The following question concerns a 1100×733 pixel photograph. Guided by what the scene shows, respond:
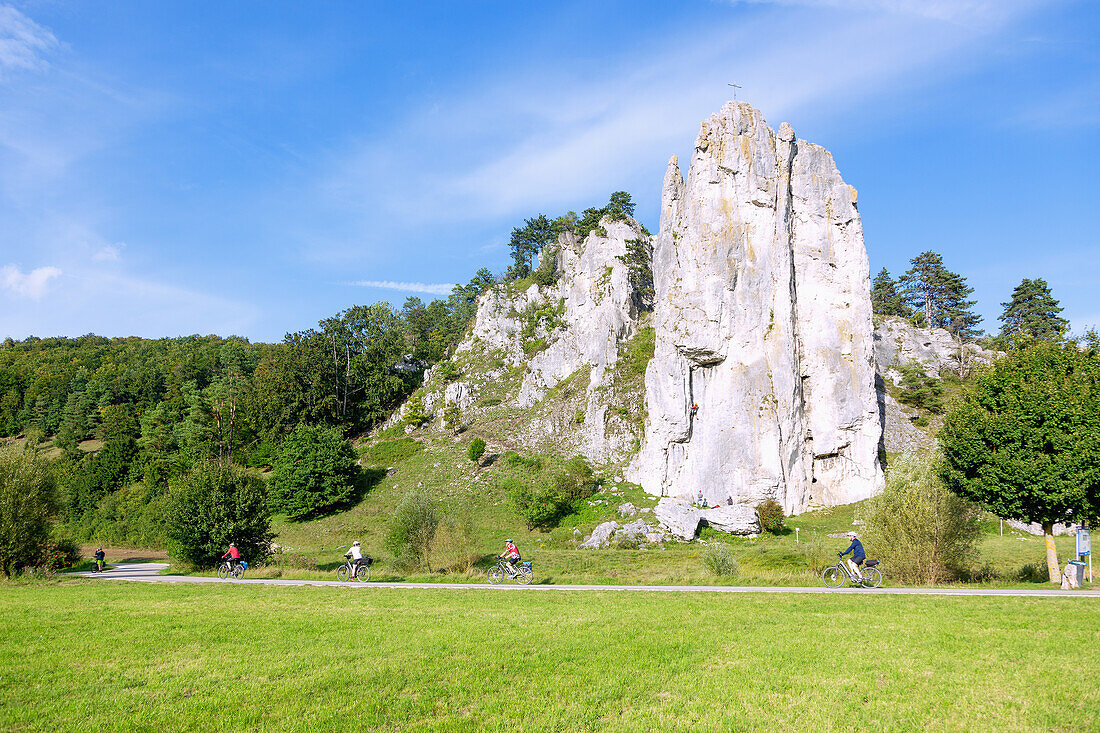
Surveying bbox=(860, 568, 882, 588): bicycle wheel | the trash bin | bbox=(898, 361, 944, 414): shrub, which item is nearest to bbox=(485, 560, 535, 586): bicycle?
bbox=(860, 568, 882, 588): bicycle wheel

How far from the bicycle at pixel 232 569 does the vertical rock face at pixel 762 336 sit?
32053mm

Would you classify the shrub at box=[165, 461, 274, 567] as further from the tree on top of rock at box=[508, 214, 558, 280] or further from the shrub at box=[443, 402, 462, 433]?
the tree on top of rock at box=[508, 214, 558, 280]

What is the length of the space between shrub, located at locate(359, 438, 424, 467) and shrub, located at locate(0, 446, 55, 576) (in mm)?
34867

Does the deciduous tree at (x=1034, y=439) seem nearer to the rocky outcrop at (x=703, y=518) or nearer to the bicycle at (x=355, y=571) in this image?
the bicycle at (x=355, y=571)

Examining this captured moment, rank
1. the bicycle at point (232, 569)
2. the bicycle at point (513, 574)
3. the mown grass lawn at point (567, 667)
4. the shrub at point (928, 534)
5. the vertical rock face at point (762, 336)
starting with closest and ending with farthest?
the mown grass lawn at point (567, 667)
the shrub at point (928, 534)
the bicycle at point (513, 574)
the bicycle at point (232, 569)
the vertical rock face at point (762, 336)

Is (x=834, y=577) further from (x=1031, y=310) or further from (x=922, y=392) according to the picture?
(x=1031, y=310)

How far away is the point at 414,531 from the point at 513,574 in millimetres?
7968

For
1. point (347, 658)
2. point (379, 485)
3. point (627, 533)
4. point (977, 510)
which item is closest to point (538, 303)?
point (379, 485)

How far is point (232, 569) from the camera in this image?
82.9ft

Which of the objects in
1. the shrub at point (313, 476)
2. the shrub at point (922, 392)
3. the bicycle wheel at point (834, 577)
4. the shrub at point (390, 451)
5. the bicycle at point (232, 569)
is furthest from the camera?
the shrub at point (390, 451)

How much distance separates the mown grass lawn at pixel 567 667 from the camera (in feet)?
23.2

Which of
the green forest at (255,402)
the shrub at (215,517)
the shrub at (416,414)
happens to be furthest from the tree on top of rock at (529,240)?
the shrub at (215,517)

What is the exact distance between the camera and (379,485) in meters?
56.8

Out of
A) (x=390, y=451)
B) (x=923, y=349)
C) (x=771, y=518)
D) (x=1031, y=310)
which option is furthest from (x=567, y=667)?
(x=1031, y=310)
